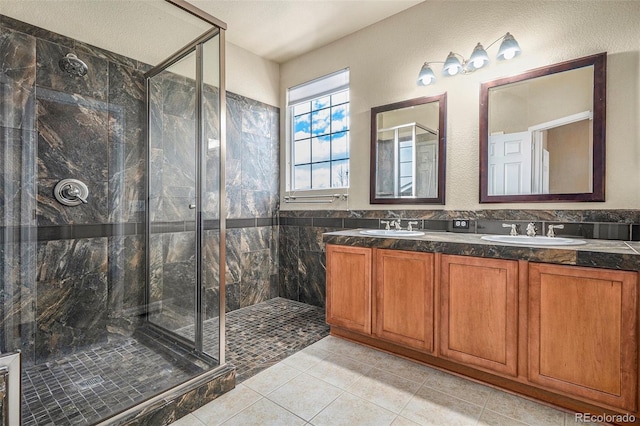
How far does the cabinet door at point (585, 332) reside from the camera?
146 centimetres

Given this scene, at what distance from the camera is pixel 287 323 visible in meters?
2.94

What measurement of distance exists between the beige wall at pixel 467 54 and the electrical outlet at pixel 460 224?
0.37 ft

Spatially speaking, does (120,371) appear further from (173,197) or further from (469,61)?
(469,61)

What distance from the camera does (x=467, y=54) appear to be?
98.1 inches

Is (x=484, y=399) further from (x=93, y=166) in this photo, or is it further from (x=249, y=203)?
(x=93, y=166)

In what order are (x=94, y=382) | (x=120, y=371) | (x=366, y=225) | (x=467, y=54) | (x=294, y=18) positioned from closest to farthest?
(x=94, y=382), (x=120, y=371), (x=467, y=54), (x=294, y=18), (x=366, y=225)

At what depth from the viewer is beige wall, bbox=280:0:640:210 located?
1925mm

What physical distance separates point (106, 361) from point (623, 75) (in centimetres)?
379

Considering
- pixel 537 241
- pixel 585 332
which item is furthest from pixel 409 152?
pixel 585 332

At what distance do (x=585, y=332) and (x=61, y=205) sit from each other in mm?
3235

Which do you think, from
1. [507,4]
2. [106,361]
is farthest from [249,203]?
[507,4]

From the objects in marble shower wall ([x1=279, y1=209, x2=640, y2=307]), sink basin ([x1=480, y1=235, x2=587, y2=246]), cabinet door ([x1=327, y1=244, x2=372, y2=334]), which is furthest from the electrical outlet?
cabinet door ([x1=327, y1=244, x2=372, y2=334])

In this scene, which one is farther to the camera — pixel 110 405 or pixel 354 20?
pixel 354 20

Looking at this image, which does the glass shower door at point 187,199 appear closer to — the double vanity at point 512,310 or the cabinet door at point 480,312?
the double vanity at point 512,310
